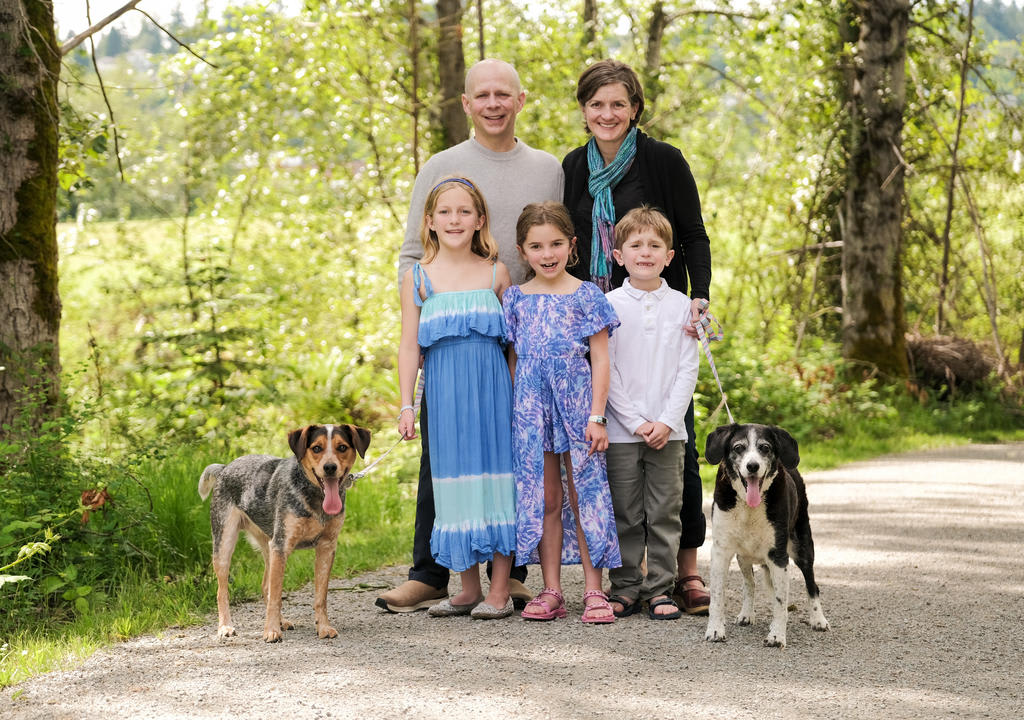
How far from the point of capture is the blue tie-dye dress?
5258 mm

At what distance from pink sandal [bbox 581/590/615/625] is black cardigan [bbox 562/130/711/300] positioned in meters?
1.65

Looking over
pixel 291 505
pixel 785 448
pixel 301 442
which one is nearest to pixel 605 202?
pixel 785 448

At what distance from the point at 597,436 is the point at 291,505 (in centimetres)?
150

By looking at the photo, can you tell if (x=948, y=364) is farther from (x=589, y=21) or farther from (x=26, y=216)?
(x=26, y=216)

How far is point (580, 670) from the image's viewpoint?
4.33 m

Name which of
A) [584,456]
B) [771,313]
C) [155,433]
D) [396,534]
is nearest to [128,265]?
[155,433]

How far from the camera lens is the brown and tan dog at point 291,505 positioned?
4.82m

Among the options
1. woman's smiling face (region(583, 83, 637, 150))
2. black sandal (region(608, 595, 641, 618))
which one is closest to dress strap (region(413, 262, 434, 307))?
woman's smiling face (region(583, 83, 637, 150))

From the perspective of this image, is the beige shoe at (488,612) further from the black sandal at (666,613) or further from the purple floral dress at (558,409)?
the black sandal at (666,613)

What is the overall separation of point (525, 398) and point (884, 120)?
33.4 feet

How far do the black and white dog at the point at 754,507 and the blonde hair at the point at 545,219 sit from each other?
129cm

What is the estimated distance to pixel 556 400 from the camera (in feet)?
17.3

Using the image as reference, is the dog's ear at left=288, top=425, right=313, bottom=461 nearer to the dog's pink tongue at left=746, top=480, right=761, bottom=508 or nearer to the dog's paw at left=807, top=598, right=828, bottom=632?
the dog's pink tongue at left=746, top=480, right=761, bottom=508

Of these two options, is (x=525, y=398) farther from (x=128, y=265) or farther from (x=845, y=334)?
(x=128, y=265)
